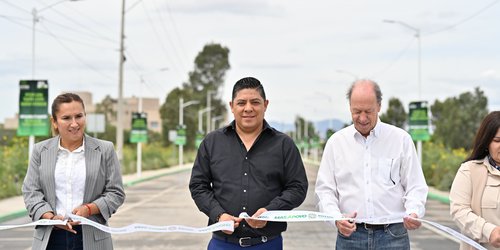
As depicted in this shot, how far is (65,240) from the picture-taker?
510cm

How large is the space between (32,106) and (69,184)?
821 inches

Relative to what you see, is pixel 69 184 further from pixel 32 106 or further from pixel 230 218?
pixel 32 106

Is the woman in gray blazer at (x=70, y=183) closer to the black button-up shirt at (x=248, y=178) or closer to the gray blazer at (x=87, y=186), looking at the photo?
the gray blazer at (x=87, y=186)

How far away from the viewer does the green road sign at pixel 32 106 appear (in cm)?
2489

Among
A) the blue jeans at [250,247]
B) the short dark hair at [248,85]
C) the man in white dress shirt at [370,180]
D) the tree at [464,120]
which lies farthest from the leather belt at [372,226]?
the tree at [464,120]

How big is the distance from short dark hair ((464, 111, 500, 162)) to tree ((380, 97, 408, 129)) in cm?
7586

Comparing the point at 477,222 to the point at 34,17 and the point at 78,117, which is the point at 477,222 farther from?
the point at 34,17

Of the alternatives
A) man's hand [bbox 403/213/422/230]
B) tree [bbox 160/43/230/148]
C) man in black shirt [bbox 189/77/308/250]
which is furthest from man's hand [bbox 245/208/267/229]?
tree [bbox 160/43/230/148]

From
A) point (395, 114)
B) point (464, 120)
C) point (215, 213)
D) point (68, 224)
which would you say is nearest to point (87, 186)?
point (68, 224)

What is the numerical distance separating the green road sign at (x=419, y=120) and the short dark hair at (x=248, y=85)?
27858 millimetres

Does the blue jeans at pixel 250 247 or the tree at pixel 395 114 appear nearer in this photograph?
the blue jeans at pixel 250 247

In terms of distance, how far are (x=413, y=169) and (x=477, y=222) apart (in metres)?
0.57

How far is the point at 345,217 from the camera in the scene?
16.8 feet

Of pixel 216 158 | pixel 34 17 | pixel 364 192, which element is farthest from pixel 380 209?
pixel 34 17
